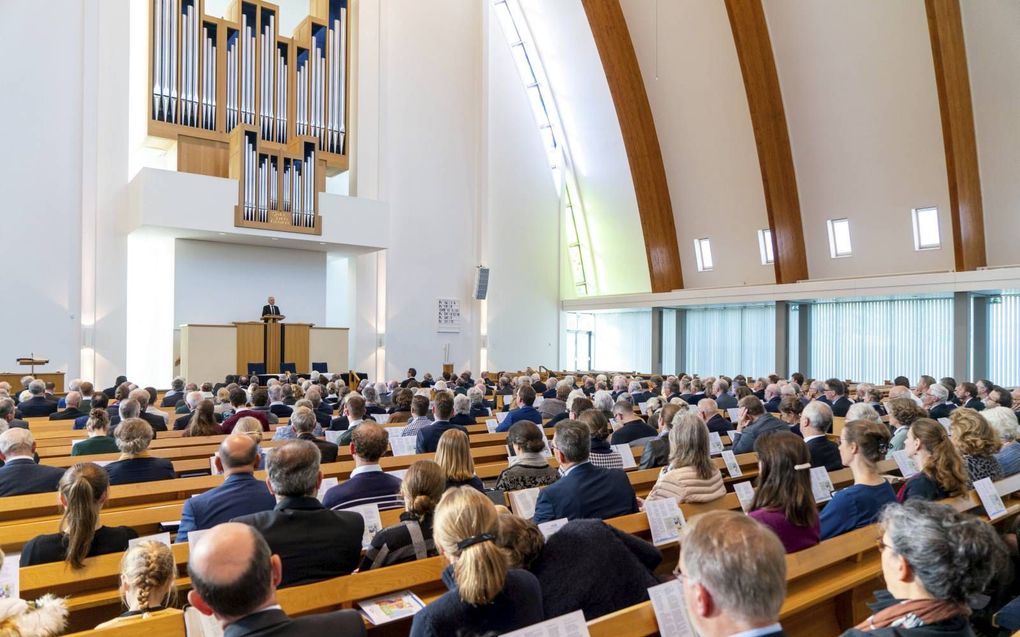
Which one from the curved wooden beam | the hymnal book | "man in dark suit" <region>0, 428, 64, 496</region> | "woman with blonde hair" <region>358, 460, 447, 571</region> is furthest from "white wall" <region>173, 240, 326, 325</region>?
the hymnal book

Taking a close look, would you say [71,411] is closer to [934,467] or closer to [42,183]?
[42,183]

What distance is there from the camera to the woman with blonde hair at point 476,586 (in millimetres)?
1863

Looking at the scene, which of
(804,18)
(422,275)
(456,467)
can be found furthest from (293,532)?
(804,18)

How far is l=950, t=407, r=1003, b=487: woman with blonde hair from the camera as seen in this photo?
157 inches

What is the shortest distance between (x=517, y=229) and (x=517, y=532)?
16.9 meters

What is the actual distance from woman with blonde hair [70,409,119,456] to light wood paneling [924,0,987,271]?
42.5ft

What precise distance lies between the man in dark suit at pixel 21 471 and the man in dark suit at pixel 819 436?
14.5ft

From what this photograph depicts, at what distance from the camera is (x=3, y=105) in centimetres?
1208

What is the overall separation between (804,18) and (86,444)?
14.3m

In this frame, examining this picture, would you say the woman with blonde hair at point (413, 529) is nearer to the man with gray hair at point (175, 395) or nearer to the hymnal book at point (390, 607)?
the hymnal book at point (390, 607)

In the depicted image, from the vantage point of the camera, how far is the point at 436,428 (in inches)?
220

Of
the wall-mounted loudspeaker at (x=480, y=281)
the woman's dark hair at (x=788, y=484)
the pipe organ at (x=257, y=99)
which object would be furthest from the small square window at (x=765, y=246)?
the woman's dark hair at (x=788, y=484)

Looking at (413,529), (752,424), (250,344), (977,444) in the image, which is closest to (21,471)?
(413,529)

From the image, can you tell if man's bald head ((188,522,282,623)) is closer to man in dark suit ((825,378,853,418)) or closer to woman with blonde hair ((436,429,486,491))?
woman with blonde hair ((436,429,486,491))
